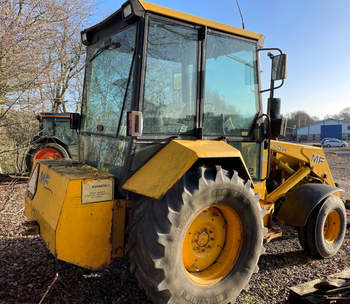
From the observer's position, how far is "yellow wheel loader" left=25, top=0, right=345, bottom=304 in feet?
7.92

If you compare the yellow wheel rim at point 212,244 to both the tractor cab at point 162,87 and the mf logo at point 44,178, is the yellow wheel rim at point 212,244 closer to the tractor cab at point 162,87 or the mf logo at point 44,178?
the tractor cab at point 162,87

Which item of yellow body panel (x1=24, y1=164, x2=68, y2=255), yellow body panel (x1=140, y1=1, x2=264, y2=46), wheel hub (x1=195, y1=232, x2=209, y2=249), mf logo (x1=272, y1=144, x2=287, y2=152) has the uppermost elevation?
yellow body panel (x1=140, y1=1, x2=264, y2=46)

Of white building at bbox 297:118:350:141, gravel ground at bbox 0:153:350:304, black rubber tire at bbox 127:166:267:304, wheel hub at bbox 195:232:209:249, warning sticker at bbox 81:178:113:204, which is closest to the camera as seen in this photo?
black rubber tire at bbox 127:166:267:304

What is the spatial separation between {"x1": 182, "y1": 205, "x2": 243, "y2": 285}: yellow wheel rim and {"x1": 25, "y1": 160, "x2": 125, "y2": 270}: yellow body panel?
651 mm

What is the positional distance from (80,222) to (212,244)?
4.11ft

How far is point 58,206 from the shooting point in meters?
2.52

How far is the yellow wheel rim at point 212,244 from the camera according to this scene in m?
2.74

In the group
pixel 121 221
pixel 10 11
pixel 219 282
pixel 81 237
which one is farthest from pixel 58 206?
pixel 10 11

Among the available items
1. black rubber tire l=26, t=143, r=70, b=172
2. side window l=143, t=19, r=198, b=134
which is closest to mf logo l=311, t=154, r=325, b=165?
side window l=143, t=19, r=198, b=134

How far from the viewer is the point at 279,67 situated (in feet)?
11.0

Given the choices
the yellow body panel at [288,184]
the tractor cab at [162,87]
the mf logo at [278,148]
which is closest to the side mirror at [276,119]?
the tractor cab at [162,87]

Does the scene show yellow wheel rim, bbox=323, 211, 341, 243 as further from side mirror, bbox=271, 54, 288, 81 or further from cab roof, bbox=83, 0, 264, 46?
cab roof, bbox=83, 0, 264, 46

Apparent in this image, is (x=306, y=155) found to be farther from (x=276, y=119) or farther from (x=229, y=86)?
(x=229, y=86)

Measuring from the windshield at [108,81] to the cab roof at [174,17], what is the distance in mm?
170
